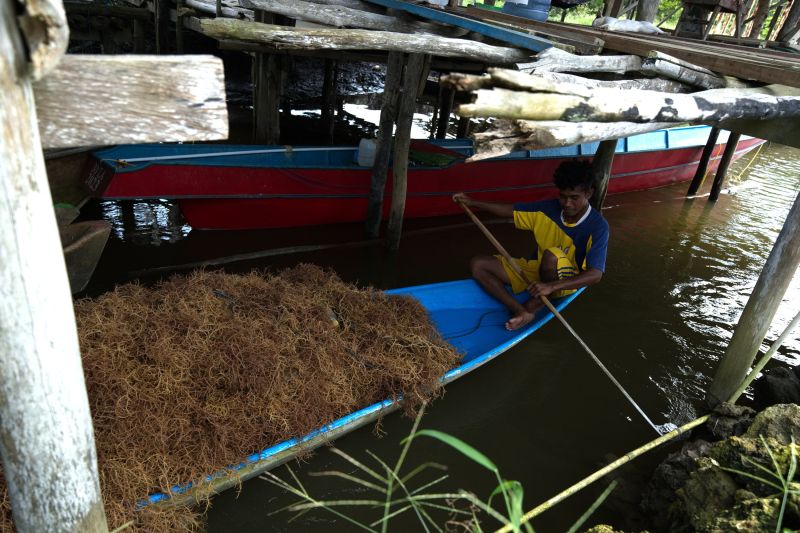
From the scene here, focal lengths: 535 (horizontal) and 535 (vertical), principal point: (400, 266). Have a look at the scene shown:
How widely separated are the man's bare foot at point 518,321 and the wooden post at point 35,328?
13.7 feet

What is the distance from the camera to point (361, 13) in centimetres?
431

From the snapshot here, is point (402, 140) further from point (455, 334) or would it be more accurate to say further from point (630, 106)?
point (630, 106)

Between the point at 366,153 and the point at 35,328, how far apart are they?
6.48 meters

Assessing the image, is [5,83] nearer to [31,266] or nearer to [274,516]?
[31,266]

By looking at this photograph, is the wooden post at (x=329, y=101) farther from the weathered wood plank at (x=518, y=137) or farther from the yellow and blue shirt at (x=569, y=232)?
the weathered wood plank at (x=518, y=137)

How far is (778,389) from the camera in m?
5.14

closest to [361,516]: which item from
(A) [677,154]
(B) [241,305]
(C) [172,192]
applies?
(B) [241,305]

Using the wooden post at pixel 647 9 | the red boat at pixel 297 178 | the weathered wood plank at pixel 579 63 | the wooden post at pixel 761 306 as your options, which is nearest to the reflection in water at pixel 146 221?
the red boat at pixel 297 178

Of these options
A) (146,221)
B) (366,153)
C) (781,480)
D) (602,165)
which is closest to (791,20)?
(602,165)

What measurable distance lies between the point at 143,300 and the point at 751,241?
33.6ft

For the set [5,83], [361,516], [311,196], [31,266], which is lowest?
[361,516]

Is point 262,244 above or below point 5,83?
below

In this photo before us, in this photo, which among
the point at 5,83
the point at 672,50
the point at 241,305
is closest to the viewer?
the point at 5,83

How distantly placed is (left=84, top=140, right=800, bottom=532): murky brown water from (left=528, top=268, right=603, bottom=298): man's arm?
3.26 ft
